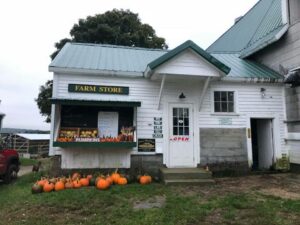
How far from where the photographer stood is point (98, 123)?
31.9 feet

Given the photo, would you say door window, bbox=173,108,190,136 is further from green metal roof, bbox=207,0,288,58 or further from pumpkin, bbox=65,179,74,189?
green metal roof, bbox=207,0,288,58

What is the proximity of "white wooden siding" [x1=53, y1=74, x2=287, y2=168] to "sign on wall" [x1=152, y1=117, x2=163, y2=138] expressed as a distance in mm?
117

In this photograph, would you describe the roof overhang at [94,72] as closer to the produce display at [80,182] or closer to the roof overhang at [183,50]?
the roof overhang at [183,50]

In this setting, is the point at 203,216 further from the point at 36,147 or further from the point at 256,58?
the point at 36,147

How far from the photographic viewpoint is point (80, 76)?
966 cm

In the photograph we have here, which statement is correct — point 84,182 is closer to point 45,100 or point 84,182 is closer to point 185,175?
point 185,175

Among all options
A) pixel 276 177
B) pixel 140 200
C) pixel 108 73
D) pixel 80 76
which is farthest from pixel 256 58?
pixel 140 200

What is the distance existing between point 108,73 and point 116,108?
1.25m

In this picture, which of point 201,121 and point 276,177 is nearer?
point 276,177

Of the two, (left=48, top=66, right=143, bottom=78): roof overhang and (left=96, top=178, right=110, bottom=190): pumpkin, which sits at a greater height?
(left=48, top=66, right=143, bottom=78): roof overhang

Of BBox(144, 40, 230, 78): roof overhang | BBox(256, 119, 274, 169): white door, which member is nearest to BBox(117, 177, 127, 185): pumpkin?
BBox(144, 40, 230, 78): roof overhang

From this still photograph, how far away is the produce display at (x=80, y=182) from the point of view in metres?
7.72

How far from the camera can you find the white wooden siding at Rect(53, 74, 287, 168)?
9.55 meters

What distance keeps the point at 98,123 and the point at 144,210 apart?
4.54 metres
